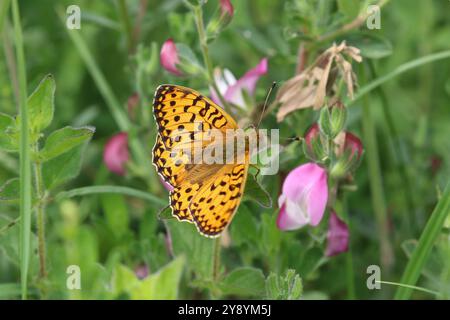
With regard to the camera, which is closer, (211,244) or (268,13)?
(211,244)

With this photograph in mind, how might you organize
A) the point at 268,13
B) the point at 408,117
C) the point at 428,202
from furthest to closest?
the point at 268,13 → the point at 408,117 → the point at 428,202

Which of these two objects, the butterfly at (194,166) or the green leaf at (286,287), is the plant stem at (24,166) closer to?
the butterfly at (194,166)

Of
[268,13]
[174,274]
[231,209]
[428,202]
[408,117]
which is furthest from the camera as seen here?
[268,13]

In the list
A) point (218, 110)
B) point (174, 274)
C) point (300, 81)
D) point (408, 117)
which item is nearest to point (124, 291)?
point (174, 274)

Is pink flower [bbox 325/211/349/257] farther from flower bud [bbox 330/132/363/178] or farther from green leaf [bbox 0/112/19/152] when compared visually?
green leaf [bbox 0/112/19/152]

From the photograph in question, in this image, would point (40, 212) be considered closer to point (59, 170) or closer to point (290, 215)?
point (59, 170)

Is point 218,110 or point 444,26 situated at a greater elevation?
point 444,26
